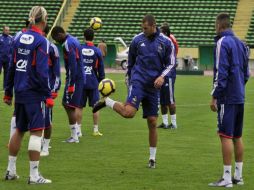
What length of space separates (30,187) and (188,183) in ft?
6.87

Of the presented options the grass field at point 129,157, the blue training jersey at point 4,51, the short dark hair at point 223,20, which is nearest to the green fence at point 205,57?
the blue training jersey at point 4,51

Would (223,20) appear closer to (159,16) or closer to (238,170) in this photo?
(238,170)

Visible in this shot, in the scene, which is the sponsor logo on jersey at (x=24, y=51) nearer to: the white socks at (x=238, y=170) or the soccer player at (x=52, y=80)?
the soccer player at (x=52, y=80)

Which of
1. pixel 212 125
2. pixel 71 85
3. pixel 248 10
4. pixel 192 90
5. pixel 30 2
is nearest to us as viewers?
pixel 71 85

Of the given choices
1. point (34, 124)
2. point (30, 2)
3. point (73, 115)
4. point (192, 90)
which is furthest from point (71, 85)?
point (30, 2)

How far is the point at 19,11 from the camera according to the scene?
174ft

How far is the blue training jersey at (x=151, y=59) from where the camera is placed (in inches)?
479

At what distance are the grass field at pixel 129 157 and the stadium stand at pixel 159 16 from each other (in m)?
28.6

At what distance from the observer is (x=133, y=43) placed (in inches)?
485

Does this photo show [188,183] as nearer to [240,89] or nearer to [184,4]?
[240,89]

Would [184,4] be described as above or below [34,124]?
above

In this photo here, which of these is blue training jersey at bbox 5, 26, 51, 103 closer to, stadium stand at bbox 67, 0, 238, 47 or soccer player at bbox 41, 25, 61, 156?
soccer player at bbox 41, 25, 61, 156

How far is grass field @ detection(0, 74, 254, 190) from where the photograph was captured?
35.1 feet

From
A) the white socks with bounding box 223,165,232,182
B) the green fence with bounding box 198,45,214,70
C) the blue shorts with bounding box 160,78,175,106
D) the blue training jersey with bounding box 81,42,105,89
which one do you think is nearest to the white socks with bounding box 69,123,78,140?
the blue training jersey with bounding box 81,42,105,89
